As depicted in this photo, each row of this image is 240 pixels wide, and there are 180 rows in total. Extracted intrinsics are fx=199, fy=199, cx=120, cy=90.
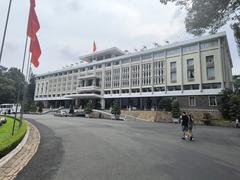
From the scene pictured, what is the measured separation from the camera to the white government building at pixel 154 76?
41.5 m

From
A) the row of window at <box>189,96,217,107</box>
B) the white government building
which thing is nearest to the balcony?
the white government building

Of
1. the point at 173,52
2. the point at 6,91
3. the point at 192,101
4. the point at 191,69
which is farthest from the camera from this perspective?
the point at 6,91

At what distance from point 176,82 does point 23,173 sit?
144ft

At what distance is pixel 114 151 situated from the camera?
814 cm

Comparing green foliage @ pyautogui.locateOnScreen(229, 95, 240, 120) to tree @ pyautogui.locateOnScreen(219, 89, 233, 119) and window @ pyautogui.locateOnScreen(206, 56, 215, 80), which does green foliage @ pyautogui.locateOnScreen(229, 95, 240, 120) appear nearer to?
tree @ pyautogui.locateOnScreen(219, 89, 233, 119)

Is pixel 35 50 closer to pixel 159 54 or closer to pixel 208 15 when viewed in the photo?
pixel 208 15

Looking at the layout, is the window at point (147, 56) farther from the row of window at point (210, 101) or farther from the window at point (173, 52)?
the row of window at point (210, 101)

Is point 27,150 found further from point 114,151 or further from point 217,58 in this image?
point 217,58

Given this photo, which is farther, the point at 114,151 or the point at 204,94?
the point at 204,94

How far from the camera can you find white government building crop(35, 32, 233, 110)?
136ft

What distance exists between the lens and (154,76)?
50281 millimetres

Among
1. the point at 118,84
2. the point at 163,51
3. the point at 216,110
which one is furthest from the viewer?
the point at 118,84

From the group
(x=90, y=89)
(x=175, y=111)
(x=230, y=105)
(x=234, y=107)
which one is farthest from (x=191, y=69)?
(x=90, y=89)

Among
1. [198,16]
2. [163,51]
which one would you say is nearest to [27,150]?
[198,16]
